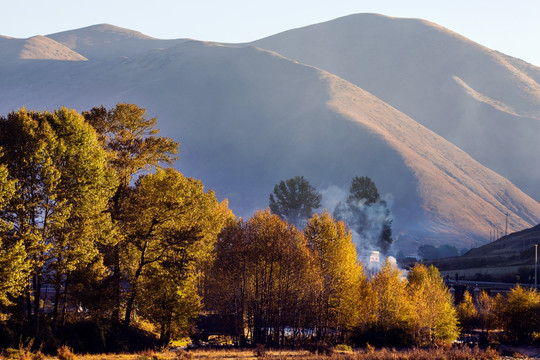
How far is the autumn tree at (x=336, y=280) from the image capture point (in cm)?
6469

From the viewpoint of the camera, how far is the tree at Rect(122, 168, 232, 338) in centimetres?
5009

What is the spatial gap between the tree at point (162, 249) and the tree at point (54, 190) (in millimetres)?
5680

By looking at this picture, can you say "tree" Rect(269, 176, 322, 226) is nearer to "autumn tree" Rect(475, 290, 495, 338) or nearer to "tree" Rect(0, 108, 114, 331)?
"autumn tree" Rect(475, 290, 495, 338)

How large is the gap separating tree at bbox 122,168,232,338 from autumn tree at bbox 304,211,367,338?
16.7 m

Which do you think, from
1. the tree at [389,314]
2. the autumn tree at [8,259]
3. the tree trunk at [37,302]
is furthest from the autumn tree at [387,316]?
the autumn tree at [8,259]

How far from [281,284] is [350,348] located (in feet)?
35.1

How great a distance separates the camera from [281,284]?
66.6 m

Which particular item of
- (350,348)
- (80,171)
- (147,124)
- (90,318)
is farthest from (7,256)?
(350,348)

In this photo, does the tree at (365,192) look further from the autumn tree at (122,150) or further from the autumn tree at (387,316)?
the autumn tree at (122,150)

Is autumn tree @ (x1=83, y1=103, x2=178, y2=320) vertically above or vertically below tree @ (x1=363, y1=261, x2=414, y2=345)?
above

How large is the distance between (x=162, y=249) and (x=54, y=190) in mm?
11591

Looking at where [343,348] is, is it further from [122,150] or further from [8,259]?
[8,259]

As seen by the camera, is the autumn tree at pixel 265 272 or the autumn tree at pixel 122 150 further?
the autumn tree at pixel 265 272

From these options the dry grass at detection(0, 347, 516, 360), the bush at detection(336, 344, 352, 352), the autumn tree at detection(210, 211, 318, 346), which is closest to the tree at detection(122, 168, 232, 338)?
the dry grass at detection(0, 347, 516, 360)
